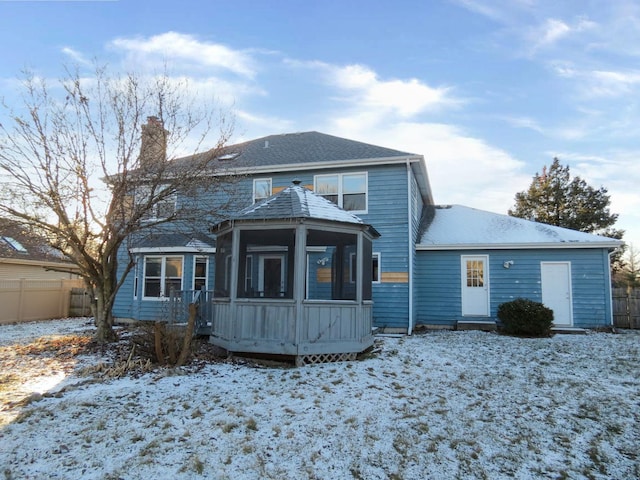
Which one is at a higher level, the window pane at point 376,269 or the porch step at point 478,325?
the window pane at point 376,269

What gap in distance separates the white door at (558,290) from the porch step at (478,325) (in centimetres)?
187

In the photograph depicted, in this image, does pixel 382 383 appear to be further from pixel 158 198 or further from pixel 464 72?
pixel 464 72

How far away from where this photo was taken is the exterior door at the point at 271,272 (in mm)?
12852

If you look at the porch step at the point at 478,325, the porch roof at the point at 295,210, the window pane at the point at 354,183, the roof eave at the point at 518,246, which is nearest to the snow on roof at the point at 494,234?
the roof eave at the point at 518,246

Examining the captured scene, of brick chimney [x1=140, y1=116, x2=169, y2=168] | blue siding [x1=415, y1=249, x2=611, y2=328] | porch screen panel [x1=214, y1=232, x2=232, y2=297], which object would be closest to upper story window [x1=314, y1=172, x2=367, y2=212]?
blue siding [x1=415, y1=249, x2=611, y2=328]

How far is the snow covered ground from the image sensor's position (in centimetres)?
366

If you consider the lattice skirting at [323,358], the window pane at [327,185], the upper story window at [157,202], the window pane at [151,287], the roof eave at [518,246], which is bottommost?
the lattice skirting at [323,358]

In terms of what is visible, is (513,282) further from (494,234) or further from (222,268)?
(222,268)

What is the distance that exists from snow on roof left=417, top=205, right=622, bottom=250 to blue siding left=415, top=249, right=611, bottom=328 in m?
0.31

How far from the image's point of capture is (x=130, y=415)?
15.4 ft

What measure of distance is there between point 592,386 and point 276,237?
22.0 feet

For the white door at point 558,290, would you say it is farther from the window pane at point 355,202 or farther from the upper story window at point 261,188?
the upper story window at point 261,188

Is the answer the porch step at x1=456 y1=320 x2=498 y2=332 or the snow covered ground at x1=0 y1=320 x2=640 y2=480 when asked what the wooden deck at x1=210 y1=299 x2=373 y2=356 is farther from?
the porch step at x1=456 y1=320 x2=498 y2=332

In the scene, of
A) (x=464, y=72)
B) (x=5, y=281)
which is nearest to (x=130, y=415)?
(x=464, y=72)
